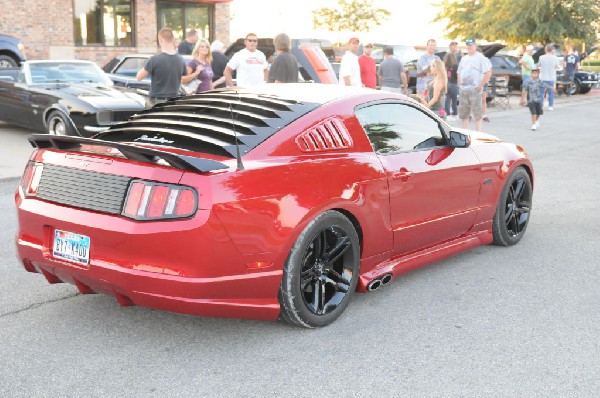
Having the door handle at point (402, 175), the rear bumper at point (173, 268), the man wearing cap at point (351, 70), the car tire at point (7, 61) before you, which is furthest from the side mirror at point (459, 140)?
the car tire at point (7, 61)

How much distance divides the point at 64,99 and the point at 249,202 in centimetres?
894

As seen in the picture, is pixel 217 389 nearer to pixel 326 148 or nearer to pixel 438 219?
pixel 326 148

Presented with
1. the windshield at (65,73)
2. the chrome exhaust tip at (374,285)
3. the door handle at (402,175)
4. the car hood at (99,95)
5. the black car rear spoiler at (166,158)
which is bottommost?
the chrome exhaust tip at (374,285)

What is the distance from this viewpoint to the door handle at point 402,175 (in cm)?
501

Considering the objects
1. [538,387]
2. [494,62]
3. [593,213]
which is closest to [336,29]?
[494,62]

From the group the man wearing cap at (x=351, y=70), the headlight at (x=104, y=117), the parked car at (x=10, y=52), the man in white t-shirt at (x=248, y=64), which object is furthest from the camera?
the parked car at (x=10, y=52)

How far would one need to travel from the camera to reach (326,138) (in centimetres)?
469

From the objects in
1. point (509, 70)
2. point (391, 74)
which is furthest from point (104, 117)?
point (509, 70)

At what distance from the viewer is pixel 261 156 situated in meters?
4.26

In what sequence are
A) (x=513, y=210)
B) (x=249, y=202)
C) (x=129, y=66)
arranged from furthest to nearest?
1. (x=129, y=66)
2. (x=513, y=210)
3. (x=249, y=202)

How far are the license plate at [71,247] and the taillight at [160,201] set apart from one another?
33cm

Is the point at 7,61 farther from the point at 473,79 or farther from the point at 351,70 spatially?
the point at 473,79

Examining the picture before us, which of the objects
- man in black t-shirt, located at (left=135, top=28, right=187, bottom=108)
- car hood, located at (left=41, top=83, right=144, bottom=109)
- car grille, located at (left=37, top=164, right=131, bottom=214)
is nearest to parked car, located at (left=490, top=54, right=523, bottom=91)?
car hood, located at (left=41, top=83, right=144, bottom=109)

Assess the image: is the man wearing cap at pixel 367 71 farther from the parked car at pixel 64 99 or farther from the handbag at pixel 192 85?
the parked car at pixel 64 99
